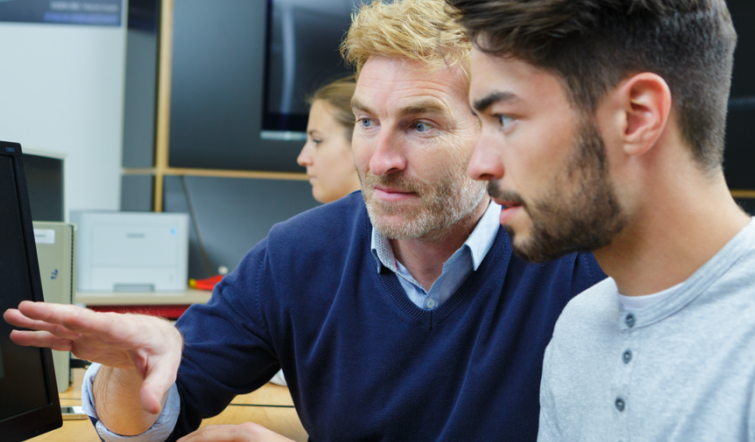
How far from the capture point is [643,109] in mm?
673

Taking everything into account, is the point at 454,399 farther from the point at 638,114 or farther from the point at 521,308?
the point at 638,114

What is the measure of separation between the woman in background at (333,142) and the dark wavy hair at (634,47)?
162 centimetres

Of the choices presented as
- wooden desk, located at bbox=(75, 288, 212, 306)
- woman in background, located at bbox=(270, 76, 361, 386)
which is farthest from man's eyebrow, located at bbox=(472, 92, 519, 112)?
wooden desk, located at bbox=(75, 288, 212, 306)

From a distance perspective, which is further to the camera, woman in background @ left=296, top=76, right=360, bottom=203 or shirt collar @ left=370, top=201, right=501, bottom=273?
woman in background @ left=296, top=76, right=360, bottom=203

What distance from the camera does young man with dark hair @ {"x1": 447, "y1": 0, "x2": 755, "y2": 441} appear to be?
0.65m

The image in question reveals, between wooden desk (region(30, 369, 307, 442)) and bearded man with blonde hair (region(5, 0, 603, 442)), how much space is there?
96 mm

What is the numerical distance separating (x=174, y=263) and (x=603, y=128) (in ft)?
7.13

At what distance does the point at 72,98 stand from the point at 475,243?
285cm

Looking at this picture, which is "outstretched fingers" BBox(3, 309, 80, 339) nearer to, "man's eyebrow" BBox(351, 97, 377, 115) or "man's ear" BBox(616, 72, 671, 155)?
"man's eyebrow" BBox(351, 97, 377, 115)

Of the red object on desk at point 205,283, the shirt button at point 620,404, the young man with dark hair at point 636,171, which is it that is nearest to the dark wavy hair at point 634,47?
the young man with dark hair at point 636,171

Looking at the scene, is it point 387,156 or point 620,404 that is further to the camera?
point 387,156

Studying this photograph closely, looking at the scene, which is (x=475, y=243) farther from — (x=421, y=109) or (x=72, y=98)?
(x=72, y=98)

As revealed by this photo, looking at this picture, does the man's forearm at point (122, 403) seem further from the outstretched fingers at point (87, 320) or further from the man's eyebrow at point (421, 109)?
the man's eyebrow at point (421, 109)

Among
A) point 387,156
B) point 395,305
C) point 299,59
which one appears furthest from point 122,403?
point 299,59
